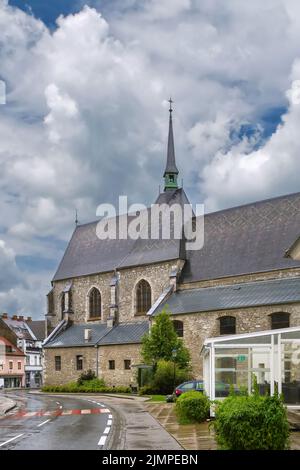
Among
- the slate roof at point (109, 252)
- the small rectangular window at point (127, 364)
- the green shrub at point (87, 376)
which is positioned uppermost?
the slate roof at point (109, 252)

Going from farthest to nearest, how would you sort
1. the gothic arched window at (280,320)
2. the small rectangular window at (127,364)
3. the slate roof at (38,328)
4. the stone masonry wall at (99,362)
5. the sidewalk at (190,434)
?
the slate roof at (38,328), the small rectangular window at (127,364), the stone masonry wall at (99,362), the gothic arched window at (280,320), the sidewalk at (190,434)

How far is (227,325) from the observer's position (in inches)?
1758

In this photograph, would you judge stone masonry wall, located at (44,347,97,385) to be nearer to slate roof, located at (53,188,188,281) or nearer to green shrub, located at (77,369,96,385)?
green shrub, located at (77,369,96,385)

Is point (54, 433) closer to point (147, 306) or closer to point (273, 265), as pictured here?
point (273, 265)

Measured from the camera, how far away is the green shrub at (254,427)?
1229cm

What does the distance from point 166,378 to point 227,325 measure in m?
5.71

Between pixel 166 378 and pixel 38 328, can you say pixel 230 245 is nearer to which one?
pixel 166 378

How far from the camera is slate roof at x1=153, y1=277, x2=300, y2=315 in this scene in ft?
141

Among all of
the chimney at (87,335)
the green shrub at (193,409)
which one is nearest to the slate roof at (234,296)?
the chimney at (87,335)

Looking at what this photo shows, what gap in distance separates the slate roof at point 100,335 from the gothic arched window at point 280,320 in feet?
42.6

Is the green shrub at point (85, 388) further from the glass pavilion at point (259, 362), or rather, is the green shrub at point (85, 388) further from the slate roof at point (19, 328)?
the slate roof at point (19, 328)

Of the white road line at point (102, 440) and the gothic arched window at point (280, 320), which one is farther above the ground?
the gothic arched window at point (280, 320)
